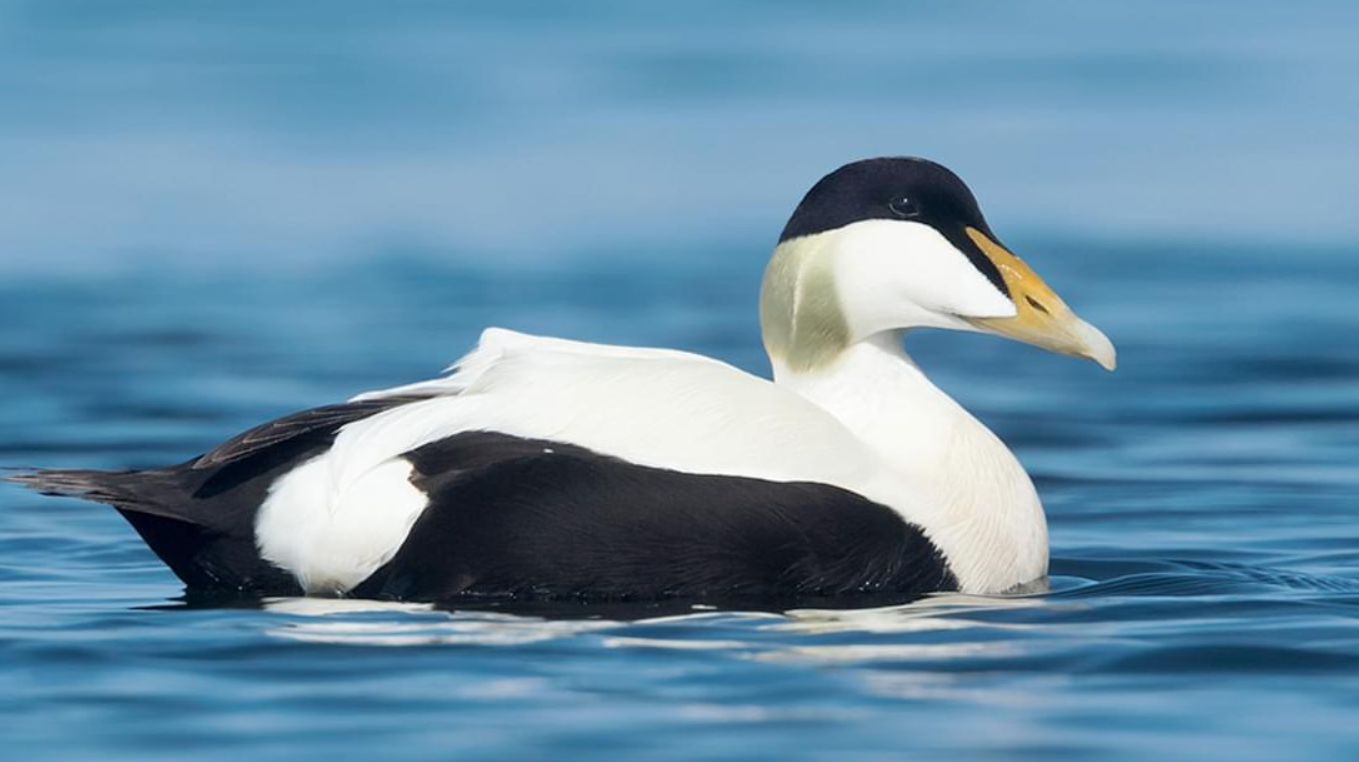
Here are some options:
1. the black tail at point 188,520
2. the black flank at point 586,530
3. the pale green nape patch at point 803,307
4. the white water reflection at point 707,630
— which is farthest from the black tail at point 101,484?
the pale green nape patch at point 803,307

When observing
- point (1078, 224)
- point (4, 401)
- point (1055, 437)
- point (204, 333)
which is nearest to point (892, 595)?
point (1055, 437)

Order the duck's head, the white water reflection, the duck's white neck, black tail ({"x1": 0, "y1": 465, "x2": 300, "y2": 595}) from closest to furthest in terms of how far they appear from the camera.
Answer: the white water reflection → black tail ({"x1": 0, "y1": 465, "x2": 300, "y2": 595}) → the duck's white neck → the duck's head

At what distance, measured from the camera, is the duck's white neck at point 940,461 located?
5941mm

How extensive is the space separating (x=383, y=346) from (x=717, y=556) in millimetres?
5323

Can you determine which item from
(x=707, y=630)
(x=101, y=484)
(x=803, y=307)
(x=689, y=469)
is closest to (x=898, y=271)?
(x=803, y=307)

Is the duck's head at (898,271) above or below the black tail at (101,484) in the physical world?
above

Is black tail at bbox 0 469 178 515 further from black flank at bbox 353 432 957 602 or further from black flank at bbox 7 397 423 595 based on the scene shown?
black flank at bbox 353 432 957 602

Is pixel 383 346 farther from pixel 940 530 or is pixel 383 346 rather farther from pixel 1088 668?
pixel 1088 668

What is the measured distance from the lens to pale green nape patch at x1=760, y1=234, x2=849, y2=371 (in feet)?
19.9

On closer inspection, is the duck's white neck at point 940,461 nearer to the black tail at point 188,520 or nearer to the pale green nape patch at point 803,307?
the pale green nape patch at point 803,307

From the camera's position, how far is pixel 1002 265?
612cm

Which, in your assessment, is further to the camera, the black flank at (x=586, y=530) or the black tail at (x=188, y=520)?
the black tail at (x=188, y=520)

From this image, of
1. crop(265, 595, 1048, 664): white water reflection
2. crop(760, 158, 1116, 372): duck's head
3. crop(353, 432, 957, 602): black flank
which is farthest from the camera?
crop(760, 158, 1116, 372): duck's head

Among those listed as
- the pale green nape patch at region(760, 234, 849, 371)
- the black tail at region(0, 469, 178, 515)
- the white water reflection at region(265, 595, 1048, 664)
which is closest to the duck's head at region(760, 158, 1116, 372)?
the pale green nape patch at region(760, 234, 849, 371)
